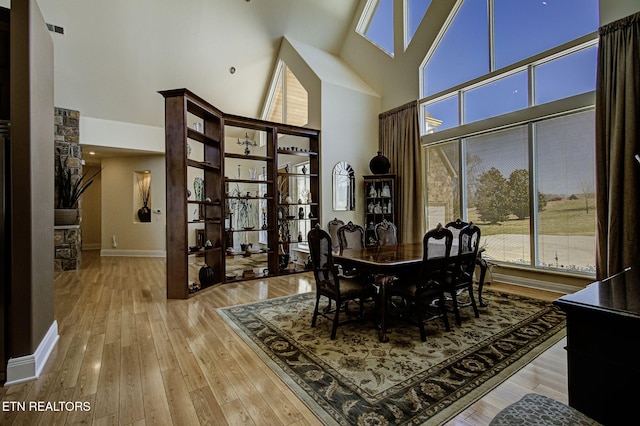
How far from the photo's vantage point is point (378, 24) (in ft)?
21.3

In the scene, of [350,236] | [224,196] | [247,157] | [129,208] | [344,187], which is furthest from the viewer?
[129,208]

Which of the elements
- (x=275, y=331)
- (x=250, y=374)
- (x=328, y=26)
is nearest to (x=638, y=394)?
(x=250, y=374)

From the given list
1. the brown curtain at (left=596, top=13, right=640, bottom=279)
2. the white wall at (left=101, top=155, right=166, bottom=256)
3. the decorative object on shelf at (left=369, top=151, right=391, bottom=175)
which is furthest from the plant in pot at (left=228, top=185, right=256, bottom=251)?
the brown curtain at (left=596, top=13, right=640, bottom=279)

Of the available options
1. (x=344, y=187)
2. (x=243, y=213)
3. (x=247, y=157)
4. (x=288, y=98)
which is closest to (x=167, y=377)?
(x=247, y=157)

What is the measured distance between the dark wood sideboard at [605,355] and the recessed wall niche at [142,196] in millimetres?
8971

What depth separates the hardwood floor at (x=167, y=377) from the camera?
172 centimetres

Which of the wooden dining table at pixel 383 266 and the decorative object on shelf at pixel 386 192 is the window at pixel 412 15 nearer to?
the decorative object on shelf at pixel 386 192

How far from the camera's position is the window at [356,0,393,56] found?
633 centimetres

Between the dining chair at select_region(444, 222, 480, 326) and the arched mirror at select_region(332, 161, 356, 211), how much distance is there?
3.04 metres

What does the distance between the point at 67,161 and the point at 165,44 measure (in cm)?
315

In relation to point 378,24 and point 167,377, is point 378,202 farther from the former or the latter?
point 167,377

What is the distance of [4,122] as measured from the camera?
6.89ft

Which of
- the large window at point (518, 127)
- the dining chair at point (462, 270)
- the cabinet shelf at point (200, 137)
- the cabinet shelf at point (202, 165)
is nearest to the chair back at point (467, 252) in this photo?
the dining chair at point (462, 270)

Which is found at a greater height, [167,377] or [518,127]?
[518,127]
